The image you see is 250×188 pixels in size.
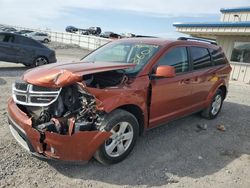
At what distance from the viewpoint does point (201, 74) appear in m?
5.71

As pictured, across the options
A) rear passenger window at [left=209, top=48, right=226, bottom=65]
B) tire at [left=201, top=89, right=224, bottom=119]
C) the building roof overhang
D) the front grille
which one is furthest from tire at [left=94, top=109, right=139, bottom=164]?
the building roof overhang

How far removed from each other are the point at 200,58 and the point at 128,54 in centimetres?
176

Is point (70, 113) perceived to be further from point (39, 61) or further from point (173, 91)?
point (39, 61)

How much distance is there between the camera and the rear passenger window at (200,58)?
18.3 ft

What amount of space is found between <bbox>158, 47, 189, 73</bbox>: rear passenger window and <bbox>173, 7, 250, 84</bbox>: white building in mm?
9834

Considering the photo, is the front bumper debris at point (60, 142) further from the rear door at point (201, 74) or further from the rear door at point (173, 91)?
the rear door at point (201, 74)

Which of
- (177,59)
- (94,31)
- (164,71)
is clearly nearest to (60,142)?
(164,71)

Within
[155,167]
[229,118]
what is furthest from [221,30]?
[155,167]

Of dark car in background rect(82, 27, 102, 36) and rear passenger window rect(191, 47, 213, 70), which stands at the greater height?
rear passenger window rect(191, 47, 213, 70)

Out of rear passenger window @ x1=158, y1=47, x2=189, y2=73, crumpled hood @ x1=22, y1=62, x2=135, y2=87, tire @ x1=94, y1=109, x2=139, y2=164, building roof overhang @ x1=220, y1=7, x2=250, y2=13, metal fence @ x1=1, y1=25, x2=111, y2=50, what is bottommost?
metal fence @ x1=1, y1=25, x2=111, y2=50

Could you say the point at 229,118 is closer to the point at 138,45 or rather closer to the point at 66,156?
the point at 138,45

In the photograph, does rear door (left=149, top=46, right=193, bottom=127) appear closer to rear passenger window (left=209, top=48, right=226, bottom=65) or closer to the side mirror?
the side mirror

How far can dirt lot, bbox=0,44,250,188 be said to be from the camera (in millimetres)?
3656

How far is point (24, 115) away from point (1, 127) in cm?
165
